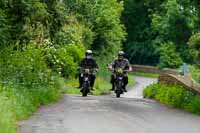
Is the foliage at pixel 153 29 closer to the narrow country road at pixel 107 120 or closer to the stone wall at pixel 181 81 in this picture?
the stone wall at pixel 181 81

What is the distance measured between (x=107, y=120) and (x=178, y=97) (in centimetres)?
703

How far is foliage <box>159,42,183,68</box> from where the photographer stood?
69.4m

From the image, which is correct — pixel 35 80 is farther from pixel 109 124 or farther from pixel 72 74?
pixel 72 74

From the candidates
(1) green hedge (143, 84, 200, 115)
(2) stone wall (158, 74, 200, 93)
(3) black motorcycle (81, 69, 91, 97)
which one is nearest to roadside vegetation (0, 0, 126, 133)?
(3) black motorcycle (81, 69, 91, 97)

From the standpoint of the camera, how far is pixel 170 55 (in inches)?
2756

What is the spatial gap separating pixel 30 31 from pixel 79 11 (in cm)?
2064

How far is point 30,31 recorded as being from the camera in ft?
77.7

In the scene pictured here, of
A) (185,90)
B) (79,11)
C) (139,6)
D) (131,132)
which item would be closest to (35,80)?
(185,90)

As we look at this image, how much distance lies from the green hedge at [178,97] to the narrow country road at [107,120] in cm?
50

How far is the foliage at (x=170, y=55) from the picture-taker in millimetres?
69375

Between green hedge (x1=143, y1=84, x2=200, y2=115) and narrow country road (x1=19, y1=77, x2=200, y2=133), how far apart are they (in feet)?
1.63

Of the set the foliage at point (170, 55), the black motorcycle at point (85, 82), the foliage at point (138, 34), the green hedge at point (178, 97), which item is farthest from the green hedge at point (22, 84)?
the foliage at point (138, 34)

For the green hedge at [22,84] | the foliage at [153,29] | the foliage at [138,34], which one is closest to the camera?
the green hedge at [22,84]

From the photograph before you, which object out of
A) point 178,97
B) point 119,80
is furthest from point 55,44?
point 178,97
